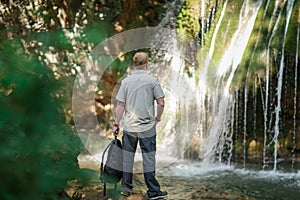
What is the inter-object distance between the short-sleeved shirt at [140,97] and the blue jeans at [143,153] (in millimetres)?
78

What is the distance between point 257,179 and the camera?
6.29 meters

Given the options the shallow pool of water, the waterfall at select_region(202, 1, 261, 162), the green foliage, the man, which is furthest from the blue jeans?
the waterfall at select_region(202, 1, 261, 162)

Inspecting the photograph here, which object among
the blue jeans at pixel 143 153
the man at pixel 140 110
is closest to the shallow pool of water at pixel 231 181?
the blue jeans at pixel 143 153

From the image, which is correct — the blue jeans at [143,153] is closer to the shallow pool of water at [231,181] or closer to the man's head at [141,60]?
the man's head at [141,60]

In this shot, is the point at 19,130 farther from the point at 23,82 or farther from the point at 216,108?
the point at 216,108

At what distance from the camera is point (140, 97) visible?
385 cm

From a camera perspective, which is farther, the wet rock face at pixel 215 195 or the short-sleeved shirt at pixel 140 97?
the wet rock face at pixel 215 195

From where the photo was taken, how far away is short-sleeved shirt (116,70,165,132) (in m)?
3.84

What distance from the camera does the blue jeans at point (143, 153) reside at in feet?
12.9

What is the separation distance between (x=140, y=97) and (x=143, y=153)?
0.52 m

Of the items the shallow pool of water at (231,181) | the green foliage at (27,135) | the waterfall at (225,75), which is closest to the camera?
the green foliage at (27,135)

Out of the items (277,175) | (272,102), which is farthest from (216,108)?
(277,175)

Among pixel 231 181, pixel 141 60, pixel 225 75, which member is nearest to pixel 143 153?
pixel 141 60

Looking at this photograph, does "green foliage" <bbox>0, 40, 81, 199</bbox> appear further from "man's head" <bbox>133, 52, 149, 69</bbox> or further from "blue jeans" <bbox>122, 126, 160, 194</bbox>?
"blue jeans" <bbox>122, 126, 160, 194</bbox>
